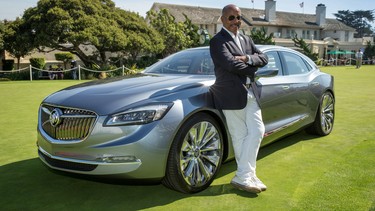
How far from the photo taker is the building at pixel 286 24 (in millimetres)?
55403

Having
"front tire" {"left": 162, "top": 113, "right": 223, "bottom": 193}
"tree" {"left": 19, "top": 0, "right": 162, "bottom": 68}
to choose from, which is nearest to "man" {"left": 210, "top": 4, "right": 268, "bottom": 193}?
"front tire" {"left": 162, "top": 113, "right": 223, "bottom": 193}

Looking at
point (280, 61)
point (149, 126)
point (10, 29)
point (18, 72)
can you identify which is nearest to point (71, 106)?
point (149, 126)

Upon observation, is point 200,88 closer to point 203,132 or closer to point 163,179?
point 203,132

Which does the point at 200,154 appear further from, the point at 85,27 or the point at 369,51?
the point at 369,51

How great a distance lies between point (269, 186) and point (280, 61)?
2.02m

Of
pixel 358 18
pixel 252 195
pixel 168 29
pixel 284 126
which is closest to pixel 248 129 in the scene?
pixel 252 195

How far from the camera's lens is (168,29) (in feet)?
120

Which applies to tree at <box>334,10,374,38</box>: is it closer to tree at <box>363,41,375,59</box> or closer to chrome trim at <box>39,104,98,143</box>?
tree at <box>363,41,375,59</box>

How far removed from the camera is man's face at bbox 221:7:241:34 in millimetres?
3566

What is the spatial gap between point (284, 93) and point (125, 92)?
2.31 meters

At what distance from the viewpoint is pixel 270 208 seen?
11.2ft

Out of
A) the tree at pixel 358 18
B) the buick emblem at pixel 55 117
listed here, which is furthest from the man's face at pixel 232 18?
the tree at pixel 358 18

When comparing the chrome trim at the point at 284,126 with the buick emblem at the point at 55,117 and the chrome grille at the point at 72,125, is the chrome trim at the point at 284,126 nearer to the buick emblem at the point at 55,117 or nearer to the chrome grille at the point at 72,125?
the chrome grille at the point at 72,125

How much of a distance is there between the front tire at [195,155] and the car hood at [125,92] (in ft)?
1.13
